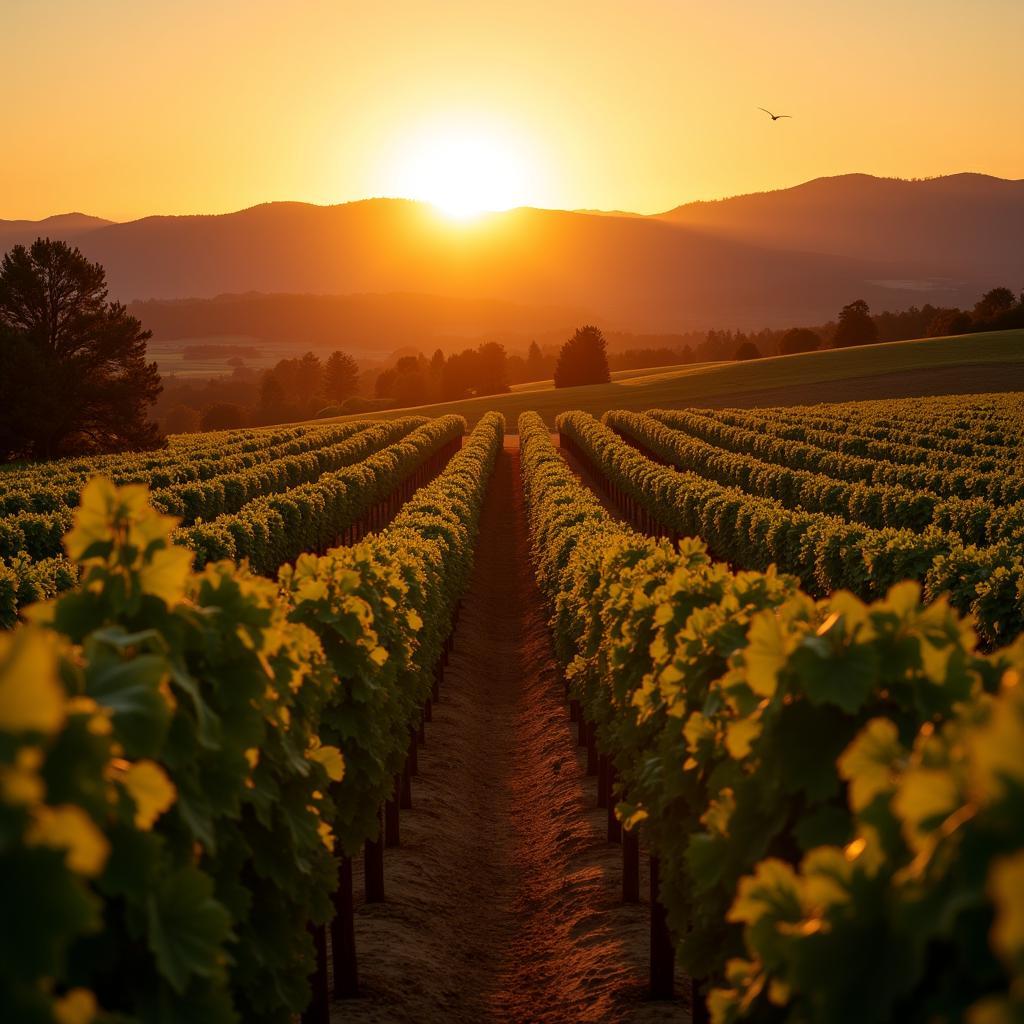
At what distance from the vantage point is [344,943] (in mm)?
10172

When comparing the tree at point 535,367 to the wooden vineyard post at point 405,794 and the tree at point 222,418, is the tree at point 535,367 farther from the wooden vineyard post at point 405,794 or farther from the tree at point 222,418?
the wooden vineyard post at point 405,794

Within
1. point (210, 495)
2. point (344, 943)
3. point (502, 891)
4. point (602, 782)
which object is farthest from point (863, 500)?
point (344, 943)

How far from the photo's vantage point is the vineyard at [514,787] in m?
3.04

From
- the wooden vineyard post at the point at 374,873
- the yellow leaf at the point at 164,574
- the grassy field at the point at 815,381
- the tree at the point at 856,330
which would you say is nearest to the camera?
the yellow leaf at the point at 164,574

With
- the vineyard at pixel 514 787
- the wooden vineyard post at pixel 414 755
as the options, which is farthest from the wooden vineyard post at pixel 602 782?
the wooden vineyard post at pixel 414 755

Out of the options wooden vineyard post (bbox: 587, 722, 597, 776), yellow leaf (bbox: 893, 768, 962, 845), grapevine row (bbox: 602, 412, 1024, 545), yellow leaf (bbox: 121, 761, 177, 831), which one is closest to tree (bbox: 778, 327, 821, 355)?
grapevine row (bbox: 602, 412, 1024, 545)

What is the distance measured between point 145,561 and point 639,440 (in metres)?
67.0

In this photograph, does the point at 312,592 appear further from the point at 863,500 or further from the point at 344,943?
the point at 863,500

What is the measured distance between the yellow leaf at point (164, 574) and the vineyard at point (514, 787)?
0.01m

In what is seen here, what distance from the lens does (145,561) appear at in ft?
17.4

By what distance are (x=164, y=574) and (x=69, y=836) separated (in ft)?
8.56

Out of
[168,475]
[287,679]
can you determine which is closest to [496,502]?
[168,475]

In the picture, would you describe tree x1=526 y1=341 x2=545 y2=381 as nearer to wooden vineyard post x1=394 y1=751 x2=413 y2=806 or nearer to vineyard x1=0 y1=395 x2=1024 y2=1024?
vineyard x1=0 y1=395 x2=1024 y2=1024

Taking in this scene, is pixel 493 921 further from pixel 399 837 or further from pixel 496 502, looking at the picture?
pixel 496 502
